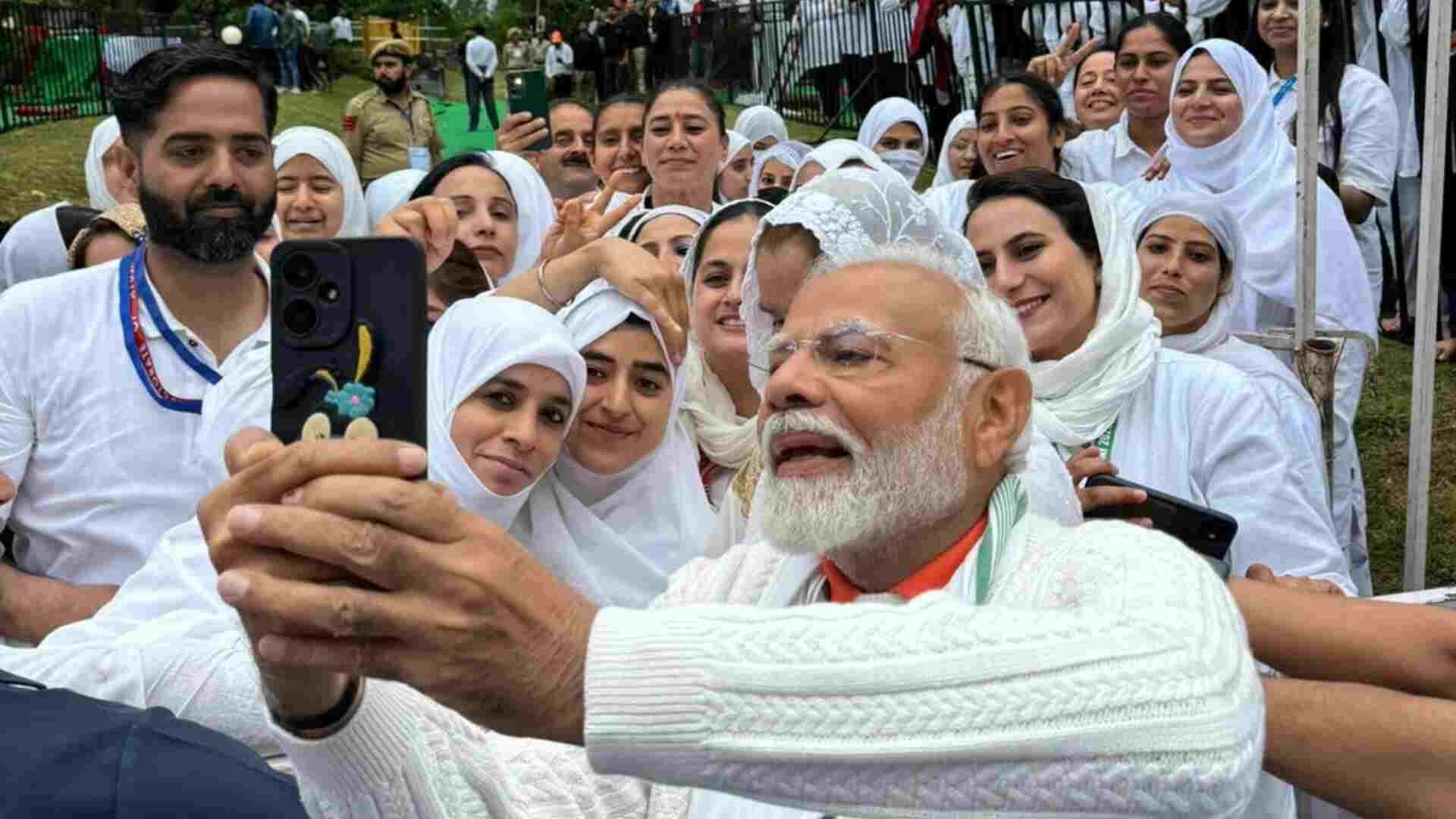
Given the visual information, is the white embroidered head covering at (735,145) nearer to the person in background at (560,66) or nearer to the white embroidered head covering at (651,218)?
the white embroidered head covering at (651,218)

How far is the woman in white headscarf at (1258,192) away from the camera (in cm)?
600

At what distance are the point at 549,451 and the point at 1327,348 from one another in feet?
7.71

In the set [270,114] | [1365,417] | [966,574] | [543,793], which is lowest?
[1365,417]

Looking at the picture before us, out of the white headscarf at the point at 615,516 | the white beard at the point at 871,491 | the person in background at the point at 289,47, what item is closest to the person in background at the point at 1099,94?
the white headscarf at the point at 615,516

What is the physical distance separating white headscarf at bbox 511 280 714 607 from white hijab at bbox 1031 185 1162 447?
0.86 metres

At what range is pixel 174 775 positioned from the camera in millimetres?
1631

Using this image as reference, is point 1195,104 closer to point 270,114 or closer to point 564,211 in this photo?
point 564,211

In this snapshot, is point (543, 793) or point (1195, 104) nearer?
point (543, 793)

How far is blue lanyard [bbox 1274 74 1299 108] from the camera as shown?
7.36 metres

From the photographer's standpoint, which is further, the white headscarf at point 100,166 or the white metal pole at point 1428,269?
the white headscarf at point 100,166

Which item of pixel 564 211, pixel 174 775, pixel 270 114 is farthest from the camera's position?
pixel 564 211

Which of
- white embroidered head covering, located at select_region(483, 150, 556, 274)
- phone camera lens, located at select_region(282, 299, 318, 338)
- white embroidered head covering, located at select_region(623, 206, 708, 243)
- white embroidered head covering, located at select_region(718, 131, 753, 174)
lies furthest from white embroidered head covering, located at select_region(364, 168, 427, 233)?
phone camera lens, located at select_region(282, 299, 318, 338)

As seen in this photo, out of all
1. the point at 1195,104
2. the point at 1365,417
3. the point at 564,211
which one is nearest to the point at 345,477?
the point at 564,211

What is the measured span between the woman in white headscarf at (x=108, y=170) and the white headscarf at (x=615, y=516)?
2.68 m
